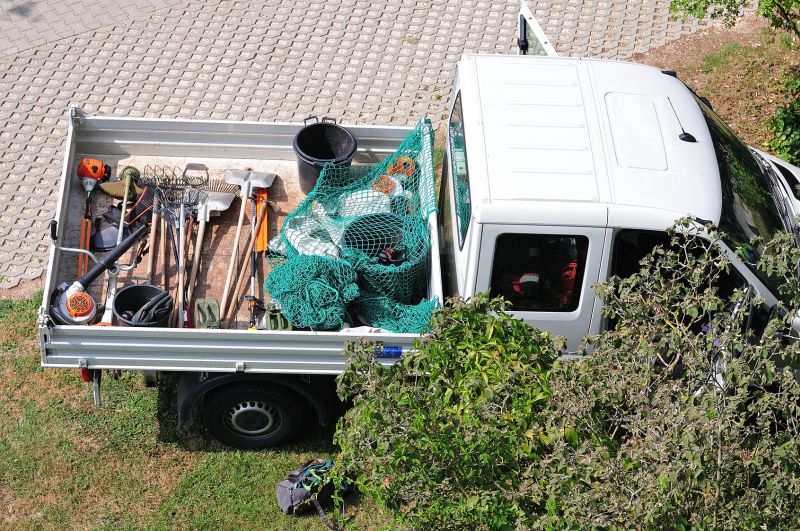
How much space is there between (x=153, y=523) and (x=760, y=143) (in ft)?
24.6

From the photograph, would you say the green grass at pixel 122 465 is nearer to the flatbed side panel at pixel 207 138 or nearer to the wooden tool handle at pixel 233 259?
the wooden tool handle at pixel 233 259

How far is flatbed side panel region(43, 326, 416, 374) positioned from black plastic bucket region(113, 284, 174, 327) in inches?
13.1

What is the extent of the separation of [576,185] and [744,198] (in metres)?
1.28

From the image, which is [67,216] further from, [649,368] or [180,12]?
[180,12]

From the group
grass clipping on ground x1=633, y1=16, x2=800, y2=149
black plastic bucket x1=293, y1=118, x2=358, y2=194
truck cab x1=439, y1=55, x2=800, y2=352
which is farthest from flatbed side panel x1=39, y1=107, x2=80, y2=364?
grass clipping on ground x1=633, y1=16, x2=800, y2=149

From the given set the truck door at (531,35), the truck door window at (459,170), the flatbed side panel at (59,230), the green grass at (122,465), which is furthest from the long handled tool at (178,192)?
the truck door at (531,35)

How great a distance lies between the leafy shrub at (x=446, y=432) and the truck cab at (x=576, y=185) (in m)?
1.17

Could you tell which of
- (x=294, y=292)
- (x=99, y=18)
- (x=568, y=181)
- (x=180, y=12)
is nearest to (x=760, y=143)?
(x=568, y=181)

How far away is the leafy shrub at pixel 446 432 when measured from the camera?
4.08 meters

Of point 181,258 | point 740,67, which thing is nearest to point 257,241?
point 181,258

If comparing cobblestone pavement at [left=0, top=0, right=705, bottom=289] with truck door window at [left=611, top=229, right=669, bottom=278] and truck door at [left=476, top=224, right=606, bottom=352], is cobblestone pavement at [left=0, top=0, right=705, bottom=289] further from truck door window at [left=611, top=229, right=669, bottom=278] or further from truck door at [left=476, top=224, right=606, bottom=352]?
truck door window at [left=611, top=229, right=669, bottom=278]

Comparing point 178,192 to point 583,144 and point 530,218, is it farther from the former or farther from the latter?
point 583,144

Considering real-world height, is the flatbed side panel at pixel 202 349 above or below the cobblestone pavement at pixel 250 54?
below

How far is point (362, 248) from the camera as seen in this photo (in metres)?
6.50
